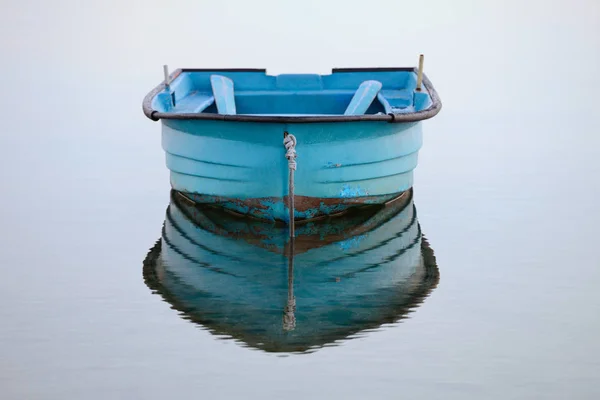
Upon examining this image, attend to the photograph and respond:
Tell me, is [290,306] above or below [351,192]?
below

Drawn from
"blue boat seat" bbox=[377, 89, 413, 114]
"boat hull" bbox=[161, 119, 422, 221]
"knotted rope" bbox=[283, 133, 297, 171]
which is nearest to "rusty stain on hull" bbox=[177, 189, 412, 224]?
"boat hull" bbox=[161, 119, 422, 221]

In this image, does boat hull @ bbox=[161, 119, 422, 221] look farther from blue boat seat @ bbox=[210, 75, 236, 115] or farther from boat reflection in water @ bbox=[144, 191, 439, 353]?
blue boat seat @ bbox=[210, 75, 236, 115]

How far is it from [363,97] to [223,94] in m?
1.56

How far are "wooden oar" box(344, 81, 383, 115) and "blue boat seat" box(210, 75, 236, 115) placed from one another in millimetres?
1272

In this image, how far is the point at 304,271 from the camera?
853 centimetres

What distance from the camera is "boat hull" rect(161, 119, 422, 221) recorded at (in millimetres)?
9242

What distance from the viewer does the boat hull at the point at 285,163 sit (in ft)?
30.3

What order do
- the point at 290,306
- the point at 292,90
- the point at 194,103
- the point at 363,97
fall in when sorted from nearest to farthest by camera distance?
the point at 290,306, the point at 363,97, the point at 194,103, the point at 292,90

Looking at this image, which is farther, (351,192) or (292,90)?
(292,90)

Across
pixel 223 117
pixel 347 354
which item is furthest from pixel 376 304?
pixel 223 117

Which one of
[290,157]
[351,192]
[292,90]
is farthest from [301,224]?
[292,90]

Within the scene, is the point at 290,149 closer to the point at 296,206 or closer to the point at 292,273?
the point at 296,206

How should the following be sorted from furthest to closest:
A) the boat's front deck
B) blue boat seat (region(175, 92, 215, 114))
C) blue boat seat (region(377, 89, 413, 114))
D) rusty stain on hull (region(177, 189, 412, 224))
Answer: the boat's front deck
blue boat seat (region(377, 89, 413, 114))
blue boat seat (region(175, 92, 215, 114))
rusty stain on hull (region(177, 189, 412, 224))
